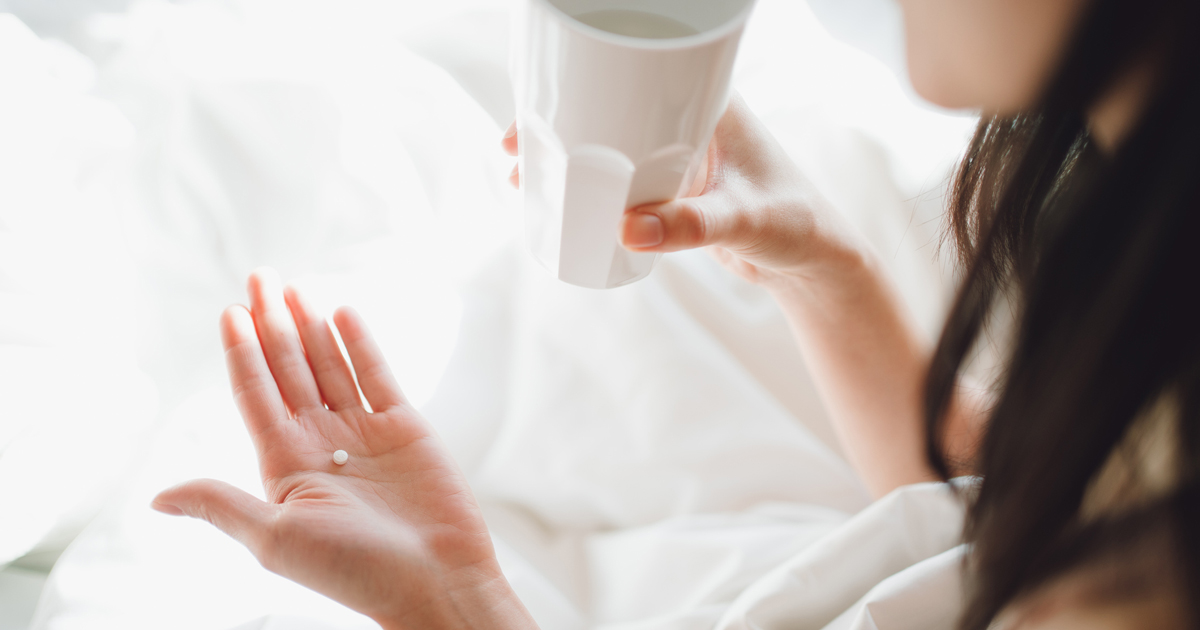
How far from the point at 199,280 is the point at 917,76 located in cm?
81

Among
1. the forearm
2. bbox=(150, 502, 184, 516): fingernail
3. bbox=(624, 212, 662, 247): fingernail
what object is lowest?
the forearm

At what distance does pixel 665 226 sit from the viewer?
519mm

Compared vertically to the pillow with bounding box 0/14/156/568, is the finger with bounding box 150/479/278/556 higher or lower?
lower

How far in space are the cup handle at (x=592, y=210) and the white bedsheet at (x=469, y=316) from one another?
14.2 inches

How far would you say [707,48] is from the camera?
1.27 feet

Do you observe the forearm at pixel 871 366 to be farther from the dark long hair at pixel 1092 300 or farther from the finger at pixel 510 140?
the finger at pixel 510 140

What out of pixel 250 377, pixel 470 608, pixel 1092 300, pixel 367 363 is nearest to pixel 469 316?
pixel 367 363

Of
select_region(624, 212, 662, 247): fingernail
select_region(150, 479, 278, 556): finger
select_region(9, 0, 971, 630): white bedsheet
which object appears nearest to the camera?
select_region(624, 212, 662, 247): fingernail

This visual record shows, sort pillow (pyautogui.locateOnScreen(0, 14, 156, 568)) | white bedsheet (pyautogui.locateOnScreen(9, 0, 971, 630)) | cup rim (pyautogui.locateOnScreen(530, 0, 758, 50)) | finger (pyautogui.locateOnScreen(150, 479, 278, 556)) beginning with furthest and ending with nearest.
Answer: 1. white bedsheet (pyautogui.locateOnScreen(9, 0, 971, 630))
2. pillow (pyautogui.locateOnScreen(0, 14, 156, 568))
3. finger (pyautogui.locateOnScreen(150, 479, 278, 556))
4. cup rim (pyautogui.locateOnScreen(530, 0, 758, 50))

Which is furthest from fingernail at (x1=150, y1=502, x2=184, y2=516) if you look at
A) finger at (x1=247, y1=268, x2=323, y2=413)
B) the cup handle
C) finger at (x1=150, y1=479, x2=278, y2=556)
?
the cup handle

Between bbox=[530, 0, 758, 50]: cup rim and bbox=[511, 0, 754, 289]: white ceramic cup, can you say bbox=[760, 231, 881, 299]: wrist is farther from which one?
bbox=[530, 0, 758, 50]: cup rim

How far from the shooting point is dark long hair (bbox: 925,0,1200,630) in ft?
1.26

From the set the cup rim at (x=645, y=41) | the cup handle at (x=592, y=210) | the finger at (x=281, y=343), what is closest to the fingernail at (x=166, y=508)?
the finger at (x=281, y=343)

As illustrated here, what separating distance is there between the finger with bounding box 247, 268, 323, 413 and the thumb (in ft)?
1.37
